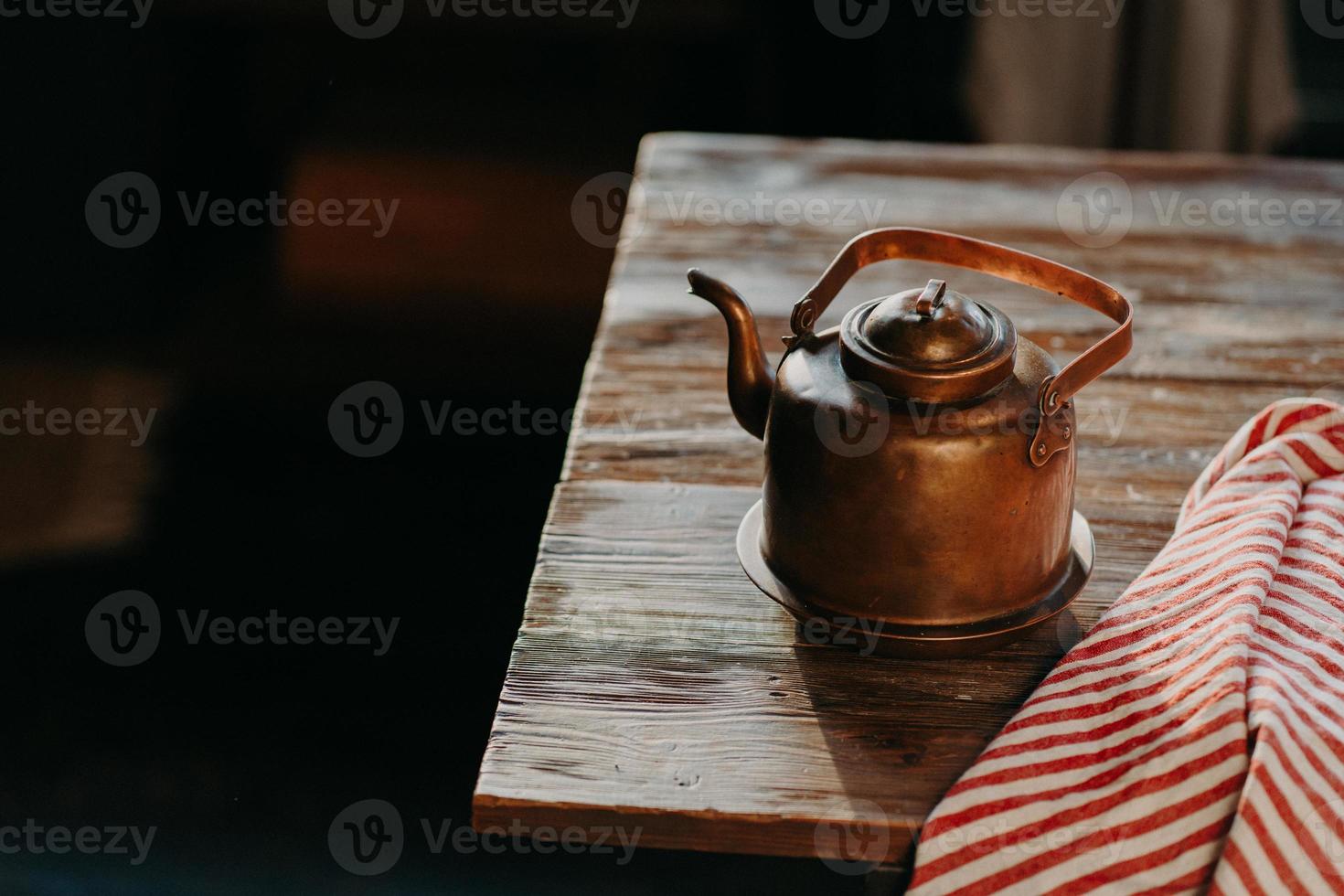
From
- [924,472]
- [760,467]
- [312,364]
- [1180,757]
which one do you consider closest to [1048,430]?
[924,472]

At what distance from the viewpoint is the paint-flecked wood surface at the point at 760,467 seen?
3.15 ft

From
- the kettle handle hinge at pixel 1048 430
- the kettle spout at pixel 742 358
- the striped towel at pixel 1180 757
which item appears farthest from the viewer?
the kettle spout at pixel 742 358

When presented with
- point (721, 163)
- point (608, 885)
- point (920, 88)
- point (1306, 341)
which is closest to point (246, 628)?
point (608, 885)

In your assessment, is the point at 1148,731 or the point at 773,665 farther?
the point at 773,665

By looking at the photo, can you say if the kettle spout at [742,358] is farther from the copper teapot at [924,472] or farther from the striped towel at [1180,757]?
the striped towel at [1180,757]

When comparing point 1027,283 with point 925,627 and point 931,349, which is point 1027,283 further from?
point 925,627

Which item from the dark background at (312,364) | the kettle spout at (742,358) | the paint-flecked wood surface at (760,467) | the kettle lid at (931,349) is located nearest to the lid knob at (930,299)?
the kettle lid at (931,349)

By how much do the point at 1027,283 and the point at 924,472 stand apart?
22cm

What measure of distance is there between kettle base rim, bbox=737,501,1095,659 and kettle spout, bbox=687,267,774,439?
121 mm

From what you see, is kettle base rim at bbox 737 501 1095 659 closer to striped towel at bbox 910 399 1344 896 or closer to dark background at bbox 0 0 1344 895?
striped towel at bbox 910 399 1344 896

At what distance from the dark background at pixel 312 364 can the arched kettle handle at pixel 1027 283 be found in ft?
3.70

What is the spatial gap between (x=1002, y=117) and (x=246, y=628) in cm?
214

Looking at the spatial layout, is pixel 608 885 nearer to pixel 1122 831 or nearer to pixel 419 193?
pixel 1122 831

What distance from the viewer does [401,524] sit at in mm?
2908
